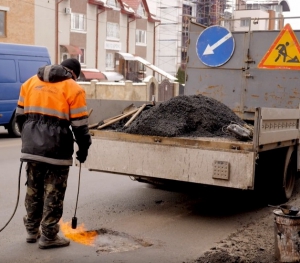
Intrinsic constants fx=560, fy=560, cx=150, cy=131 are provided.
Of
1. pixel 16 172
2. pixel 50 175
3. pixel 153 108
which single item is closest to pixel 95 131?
pixel 153 108

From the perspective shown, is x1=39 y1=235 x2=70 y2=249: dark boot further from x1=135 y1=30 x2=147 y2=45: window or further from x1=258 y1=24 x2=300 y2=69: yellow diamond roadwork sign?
x1=135 y1=30 x2=147 y2=45: window

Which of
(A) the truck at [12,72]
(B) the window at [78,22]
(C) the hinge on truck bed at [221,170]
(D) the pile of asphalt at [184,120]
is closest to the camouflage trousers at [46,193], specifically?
(D) the pile of asphalt at [184,120]

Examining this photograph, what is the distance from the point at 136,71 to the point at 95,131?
1776 inches

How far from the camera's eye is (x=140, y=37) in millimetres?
53000

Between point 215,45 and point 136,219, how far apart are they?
3897 mm

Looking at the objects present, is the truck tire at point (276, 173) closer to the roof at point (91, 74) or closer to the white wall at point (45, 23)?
the white wall at point (45, 23)

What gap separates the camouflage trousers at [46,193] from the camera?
523 centimetres

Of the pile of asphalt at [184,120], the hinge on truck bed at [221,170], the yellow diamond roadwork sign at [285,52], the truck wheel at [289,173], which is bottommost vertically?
the truck wheel at [289,173]

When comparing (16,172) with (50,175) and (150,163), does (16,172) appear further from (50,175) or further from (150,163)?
(50,175)

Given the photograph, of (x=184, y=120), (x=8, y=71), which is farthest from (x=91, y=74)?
(x=184, y=120)

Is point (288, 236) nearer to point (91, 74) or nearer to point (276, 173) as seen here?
point (276, 173)

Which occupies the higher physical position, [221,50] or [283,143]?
[221,50]

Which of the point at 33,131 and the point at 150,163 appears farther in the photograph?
the point at 150,163

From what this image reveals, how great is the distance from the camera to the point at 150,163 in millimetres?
6410
